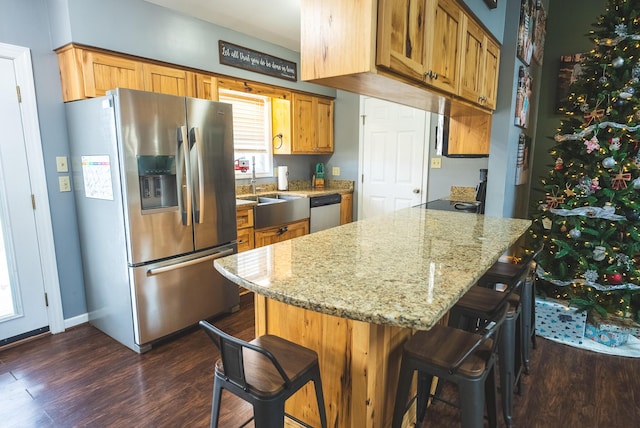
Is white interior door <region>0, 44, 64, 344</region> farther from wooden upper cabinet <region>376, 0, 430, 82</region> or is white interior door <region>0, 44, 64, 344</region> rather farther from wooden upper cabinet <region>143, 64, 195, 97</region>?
wooden upper cabinet <region>376, 0, 430, 82</region>

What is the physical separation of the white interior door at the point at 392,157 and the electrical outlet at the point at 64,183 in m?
3.12

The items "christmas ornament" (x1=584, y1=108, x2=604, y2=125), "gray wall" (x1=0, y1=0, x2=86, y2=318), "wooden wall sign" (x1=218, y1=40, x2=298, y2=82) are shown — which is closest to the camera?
"gray wall" (x1=0, y1=0, x2=86, y2=318)

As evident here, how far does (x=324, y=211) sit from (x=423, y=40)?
9.07 ft

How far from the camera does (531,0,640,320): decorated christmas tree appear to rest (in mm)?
2393

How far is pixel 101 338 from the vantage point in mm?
2607

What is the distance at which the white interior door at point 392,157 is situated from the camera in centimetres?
405

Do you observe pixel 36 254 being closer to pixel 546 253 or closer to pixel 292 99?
pixel 292 99

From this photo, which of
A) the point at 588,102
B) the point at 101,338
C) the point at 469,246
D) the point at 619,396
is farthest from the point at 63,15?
the point at 619,396

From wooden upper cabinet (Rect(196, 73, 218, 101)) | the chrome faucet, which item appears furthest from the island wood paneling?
the chrome faucet

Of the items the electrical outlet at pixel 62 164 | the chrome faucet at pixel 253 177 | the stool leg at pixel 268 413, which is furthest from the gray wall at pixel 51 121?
the stool leg at pixel 268 413

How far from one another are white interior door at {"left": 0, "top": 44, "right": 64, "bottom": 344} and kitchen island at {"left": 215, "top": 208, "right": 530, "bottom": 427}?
2048 millimetres

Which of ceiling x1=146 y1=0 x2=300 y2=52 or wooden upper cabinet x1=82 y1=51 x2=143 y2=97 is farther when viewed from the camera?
ceiling x1=146 y1=0 x2=300 y2=52

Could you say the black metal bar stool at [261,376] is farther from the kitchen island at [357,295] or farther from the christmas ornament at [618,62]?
the christmas ornament at [618,62]

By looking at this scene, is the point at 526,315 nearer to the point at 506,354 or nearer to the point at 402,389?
the point at 506,354
